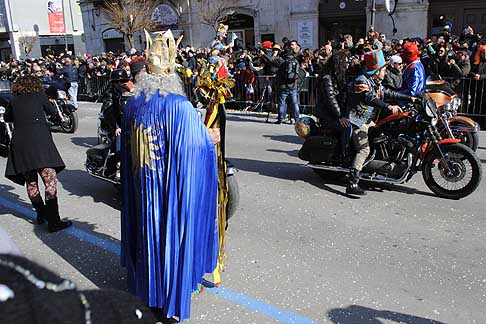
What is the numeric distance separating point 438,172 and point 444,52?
593 centimetres

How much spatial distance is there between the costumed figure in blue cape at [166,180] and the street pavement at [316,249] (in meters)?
0.47

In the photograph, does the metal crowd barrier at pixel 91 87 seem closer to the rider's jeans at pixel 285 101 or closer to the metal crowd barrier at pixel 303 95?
the metal crowd barrier at pixel 303 95

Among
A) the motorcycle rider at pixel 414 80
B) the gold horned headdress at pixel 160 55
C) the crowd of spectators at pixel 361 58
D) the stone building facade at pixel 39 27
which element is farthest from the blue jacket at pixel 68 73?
the stone building facade at pixel 39 27

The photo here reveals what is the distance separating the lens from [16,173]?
16.4 feet

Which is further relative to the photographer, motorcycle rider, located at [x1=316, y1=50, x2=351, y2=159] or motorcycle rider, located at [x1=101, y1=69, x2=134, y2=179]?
motorcycle rider, located at [x1=101, y1=69, x2=134, y2=179]

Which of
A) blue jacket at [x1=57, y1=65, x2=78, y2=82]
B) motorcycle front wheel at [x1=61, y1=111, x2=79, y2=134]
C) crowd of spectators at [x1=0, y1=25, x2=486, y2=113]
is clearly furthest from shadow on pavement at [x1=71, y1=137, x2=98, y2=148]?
blue jacket at [x1=57, y1=65, x2=78, y2=82]

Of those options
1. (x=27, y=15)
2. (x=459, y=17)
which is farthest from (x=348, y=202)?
(x=27, y=15)

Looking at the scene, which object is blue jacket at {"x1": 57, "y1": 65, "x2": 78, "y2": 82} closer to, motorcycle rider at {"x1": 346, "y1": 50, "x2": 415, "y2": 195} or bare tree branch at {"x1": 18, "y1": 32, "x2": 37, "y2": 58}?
motorcycle rider at {"x1": 346, "y1": 50, "x2": 415, "y2": 195}

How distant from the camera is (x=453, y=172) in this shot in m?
5.73

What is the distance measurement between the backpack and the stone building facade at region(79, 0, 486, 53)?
33.9 feet

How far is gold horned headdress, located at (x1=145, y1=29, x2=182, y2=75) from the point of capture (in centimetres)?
313

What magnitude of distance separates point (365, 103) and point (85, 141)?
638 centimetres

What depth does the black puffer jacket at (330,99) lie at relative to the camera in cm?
616

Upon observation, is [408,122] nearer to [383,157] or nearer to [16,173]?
[383,157]
